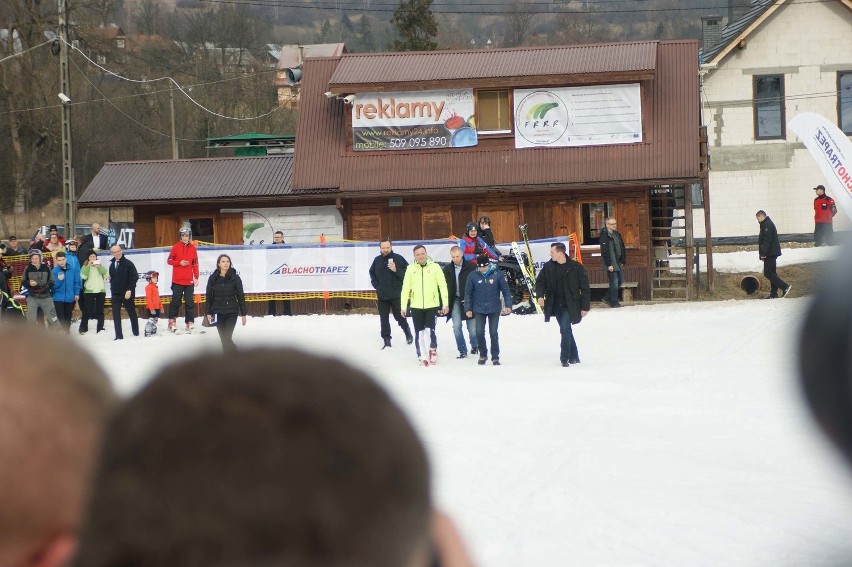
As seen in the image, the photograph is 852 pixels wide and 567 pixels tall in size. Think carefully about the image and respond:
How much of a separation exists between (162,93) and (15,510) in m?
48.7

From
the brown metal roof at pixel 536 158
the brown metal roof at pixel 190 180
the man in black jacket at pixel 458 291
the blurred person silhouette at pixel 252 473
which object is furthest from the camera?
the brown metal roof at pixel 190 180

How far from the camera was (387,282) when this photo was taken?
669 inches

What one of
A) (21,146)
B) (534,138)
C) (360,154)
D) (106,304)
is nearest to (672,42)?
(534,138)

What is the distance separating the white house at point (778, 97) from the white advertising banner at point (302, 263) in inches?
539

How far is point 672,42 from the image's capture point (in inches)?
1009

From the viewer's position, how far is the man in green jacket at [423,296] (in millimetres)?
15430

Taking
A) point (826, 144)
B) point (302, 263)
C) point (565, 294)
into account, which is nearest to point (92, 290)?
point (302, 263)

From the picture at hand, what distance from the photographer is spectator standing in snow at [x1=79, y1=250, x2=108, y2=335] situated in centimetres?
1942

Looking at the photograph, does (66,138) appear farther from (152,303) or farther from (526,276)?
(526,276)

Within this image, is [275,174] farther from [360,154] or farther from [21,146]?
[21,146]

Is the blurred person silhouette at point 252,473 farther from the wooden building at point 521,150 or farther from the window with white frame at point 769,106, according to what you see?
the window with white frame at point 769,106

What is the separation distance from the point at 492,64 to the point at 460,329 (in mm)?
10661

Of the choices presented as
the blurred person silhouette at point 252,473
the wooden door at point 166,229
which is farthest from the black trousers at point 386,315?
the blurred person silhouette at point 252,473

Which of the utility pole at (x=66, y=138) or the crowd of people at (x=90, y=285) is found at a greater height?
the utility pole at (x=66, y=138)
